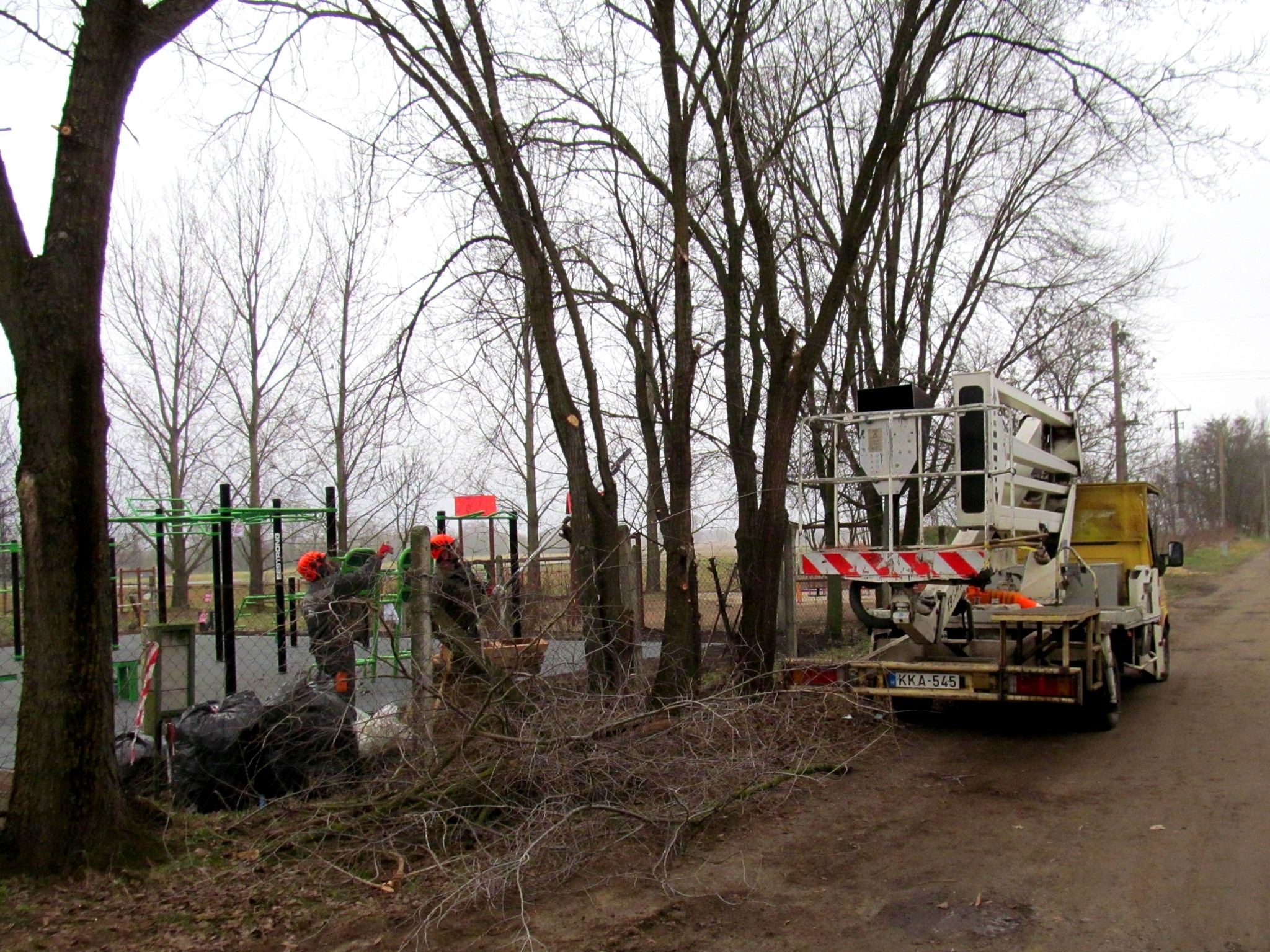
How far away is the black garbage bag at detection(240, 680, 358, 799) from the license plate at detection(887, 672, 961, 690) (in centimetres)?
448

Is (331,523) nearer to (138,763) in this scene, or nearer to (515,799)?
(138,763)

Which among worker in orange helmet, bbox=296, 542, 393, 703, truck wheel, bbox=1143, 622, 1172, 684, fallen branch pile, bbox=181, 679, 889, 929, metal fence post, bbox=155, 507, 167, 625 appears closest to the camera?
fallen branch pile, bbox=181, 679, 889, 929

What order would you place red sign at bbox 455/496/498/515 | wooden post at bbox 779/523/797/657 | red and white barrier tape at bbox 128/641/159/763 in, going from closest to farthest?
red and white barrier tape at bbox 128/641/159/763
wooden post at bbox 779/523/797/657
red sign at bbox 455/496/498/515

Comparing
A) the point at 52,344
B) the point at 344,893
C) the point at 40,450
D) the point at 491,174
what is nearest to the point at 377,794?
the point at 344,893

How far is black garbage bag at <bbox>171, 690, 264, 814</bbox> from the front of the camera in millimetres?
6270

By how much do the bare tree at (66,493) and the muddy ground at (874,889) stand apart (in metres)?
0.39

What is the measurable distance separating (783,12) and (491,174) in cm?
337

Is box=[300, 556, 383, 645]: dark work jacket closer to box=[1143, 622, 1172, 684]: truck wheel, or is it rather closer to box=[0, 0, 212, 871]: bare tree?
box=[0, 0, 212, 871]: bare tree

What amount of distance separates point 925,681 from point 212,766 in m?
5.39

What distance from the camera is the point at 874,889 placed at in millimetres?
5035

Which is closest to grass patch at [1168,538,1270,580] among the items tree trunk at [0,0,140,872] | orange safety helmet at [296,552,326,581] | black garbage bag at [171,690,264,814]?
orange safety helmet at [296,552,326,581]

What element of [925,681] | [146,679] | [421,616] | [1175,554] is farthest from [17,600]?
[1175,554]

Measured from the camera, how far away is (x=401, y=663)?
6293mm

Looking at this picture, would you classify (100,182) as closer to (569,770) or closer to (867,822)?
(569,770)
